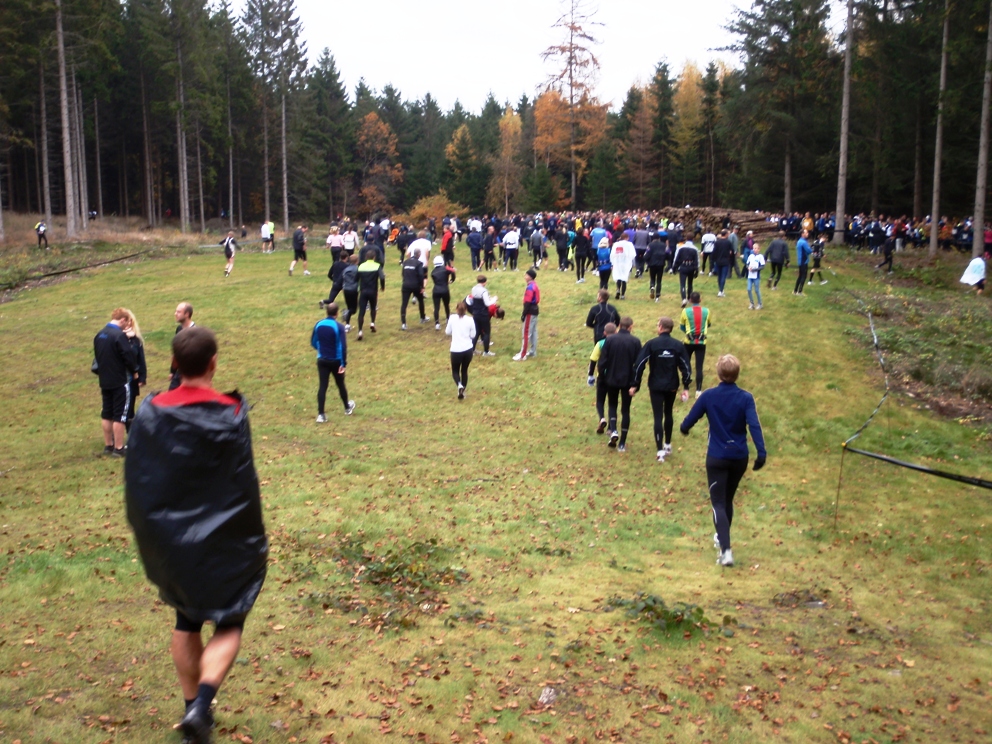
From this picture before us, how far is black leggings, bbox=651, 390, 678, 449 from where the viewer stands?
37.8 feet

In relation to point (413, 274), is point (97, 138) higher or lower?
higher

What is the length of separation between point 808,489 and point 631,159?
5946cm

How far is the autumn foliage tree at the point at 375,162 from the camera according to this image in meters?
74.8

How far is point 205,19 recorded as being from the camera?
171ft

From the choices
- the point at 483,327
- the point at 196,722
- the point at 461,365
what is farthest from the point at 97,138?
the point at 196,722

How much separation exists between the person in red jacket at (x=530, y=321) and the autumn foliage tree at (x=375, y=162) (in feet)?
194

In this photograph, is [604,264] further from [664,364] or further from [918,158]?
[918,158]

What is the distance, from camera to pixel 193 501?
368cm

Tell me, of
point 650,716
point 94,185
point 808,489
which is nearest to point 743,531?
point 808,489

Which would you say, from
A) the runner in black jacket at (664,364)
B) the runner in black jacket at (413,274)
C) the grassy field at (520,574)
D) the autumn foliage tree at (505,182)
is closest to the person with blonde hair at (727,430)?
the grassy field at (520,574)

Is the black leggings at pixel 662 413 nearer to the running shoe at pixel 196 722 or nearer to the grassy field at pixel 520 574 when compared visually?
the grassy field at pixel 520 574

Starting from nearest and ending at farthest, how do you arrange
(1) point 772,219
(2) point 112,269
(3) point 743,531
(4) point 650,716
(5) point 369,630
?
1. (4) point 650,716
2. (5) point 369,630
3. (3) point 743,531
4. (2) point 112,269
5. (1) point 772,219

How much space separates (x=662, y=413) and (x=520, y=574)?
4908 millimetres

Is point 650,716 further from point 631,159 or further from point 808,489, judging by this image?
point 631,159
